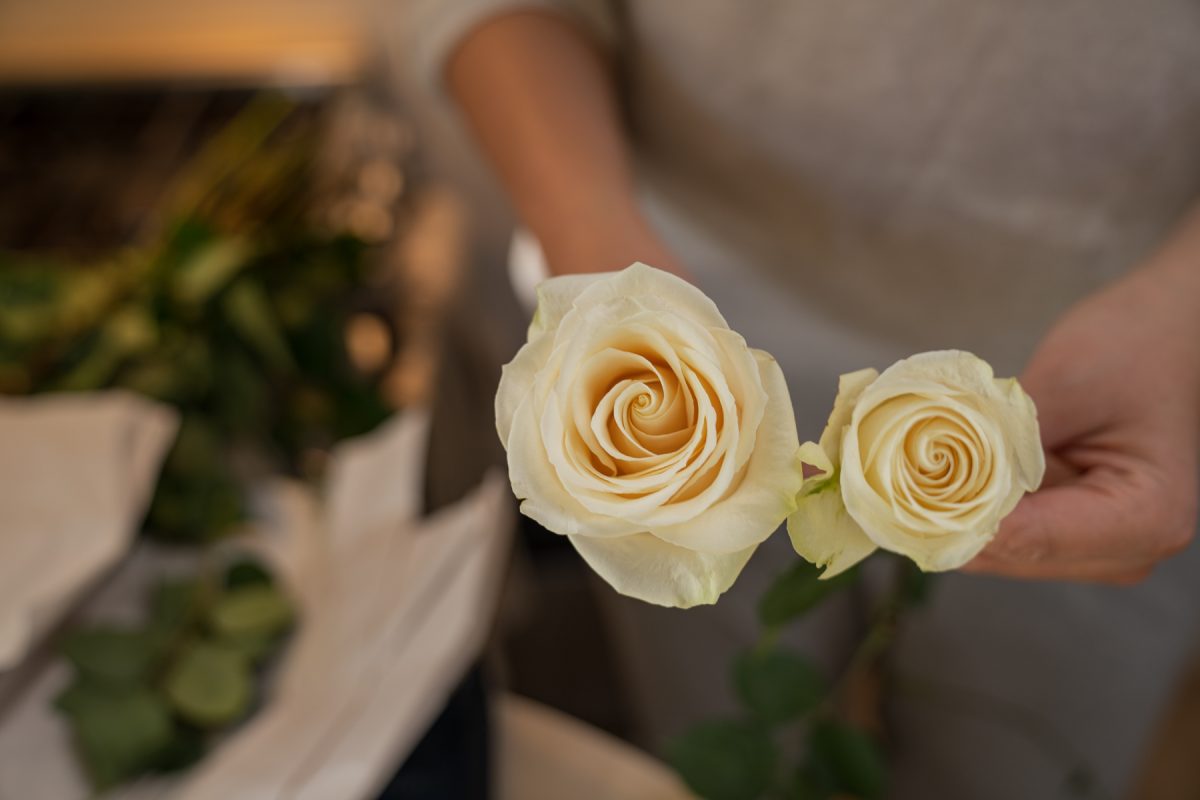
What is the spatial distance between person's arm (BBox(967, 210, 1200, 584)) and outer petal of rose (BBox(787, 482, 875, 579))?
2.7 inches

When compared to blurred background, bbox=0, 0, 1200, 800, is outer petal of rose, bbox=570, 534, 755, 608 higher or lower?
higher

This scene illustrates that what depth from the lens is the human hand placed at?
0.25 meters

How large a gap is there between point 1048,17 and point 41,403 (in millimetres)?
533

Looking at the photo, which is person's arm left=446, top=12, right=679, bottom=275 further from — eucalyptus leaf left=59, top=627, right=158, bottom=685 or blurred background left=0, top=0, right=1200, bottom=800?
eucalyptus leaf left=59, top=627, right=158, bottom=685

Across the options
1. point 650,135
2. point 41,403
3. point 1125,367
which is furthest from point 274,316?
point 1125,367

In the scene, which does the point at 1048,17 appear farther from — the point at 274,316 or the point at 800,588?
the point at 274,316

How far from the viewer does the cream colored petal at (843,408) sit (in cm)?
19

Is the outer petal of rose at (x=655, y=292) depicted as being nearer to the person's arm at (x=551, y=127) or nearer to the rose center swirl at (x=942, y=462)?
the rose center swirl at (x=942, y=462)

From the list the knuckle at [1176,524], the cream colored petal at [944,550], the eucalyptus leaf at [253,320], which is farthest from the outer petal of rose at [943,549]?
the eucalyptus leaf at [253,320]

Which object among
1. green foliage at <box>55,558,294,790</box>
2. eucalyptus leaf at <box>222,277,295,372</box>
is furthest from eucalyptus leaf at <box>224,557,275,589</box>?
eucalyptus leaf at <box>222,277,295,372</box>

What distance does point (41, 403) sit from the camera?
0.53 meters

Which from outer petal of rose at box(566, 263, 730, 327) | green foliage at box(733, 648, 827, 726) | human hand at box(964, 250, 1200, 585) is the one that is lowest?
green foliage at box(733, 648, 827, 726)

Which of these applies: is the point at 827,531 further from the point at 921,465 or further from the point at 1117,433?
the point at 1117,433

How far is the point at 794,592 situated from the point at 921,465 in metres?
0.12
